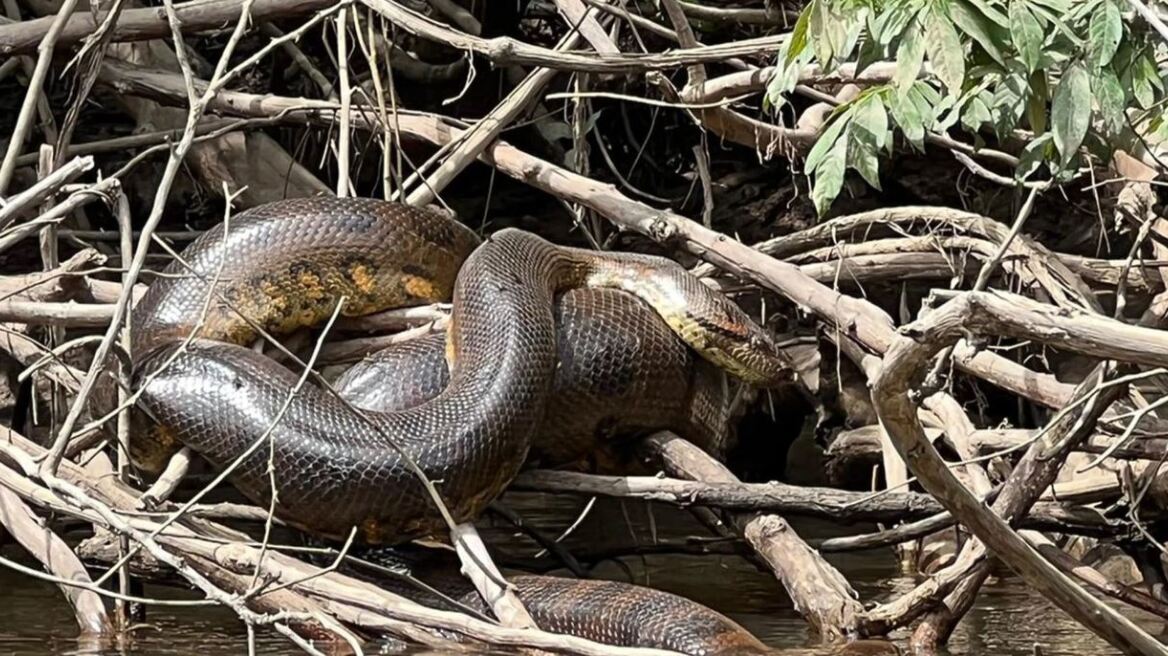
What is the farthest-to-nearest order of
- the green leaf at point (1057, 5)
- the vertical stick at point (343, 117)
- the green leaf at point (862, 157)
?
the vertical stick at point (343, 117), the green leaf at point (862, 157), the green leaf at point (1057, 5)

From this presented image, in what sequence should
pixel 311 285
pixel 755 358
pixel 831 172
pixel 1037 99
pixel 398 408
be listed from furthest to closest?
pixel 755 358 < pixel 311 285 < pixel 398 408 < pixel 831 172 < pixel 1037 99

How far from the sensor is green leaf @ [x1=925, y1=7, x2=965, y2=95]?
3.55 meters

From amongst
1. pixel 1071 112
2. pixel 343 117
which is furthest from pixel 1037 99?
pixel 343 117

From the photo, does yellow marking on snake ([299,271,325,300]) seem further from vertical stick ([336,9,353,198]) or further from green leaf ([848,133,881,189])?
green leaf ([848,133,881,189])

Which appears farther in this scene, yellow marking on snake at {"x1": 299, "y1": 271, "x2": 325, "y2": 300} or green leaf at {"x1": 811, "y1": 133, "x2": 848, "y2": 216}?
yellow marking on snake at {"x1": 299, "y1": 271, "x2": 325, "y2": 300}

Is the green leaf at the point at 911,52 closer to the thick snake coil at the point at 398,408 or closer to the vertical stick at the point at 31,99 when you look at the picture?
the thick snake coil at the point at 398,408

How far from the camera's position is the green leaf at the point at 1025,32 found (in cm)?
351

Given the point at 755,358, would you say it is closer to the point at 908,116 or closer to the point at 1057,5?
the point at 908,116

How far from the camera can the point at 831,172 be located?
→ 4.26 meters

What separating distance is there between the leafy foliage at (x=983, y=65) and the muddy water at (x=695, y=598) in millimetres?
1728

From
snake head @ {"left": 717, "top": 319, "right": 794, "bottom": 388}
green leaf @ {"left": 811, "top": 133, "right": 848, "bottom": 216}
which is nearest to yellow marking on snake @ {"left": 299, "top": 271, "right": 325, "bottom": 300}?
snake head @ {"left": 717, "top": 319, "right": 794, "bottom": 388}

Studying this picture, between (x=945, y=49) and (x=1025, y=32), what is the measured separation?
0.51 feet

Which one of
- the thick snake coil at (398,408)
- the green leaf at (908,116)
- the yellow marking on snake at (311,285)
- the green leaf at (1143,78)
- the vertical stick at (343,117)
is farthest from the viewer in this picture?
the vertical stick at (343,117)

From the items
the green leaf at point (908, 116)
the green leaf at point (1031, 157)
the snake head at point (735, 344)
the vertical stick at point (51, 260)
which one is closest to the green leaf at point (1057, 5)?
the green leaf at point (908, 116)
